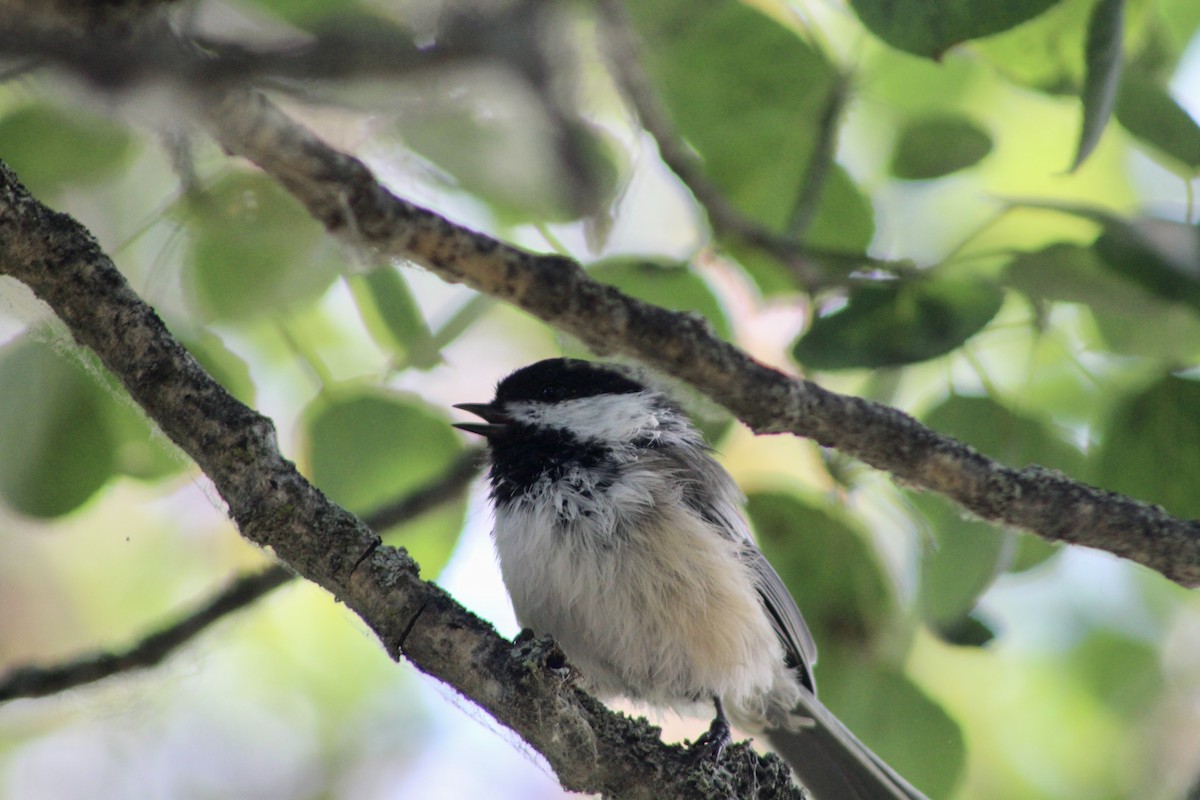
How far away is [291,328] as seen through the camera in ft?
4.29

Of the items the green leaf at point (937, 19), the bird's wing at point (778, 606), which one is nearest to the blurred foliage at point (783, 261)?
the green leaf at point (937, 19)

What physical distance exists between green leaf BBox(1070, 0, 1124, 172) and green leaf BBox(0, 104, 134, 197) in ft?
3.00

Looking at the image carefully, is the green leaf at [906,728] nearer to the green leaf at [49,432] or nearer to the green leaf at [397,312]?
the green leaf at [397,312]

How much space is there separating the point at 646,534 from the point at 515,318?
1.38ft

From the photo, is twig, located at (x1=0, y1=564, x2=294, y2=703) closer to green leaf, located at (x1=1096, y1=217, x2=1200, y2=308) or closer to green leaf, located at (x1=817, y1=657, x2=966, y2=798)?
green leaf, located at (x1=817, y1=657, x2=966, y2=798)

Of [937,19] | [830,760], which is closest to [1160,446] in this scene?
[937,19]

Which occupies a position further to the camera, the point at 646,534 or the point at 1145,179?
the point at 1145,179

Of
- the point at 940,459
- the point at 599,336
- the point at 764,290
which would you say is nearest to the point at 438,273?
the point at 599,336

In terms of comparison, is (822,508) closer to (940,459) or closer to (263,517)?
(940,459)

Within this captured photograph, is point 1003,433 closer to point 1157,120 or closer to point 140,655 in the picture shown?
point 1157,120

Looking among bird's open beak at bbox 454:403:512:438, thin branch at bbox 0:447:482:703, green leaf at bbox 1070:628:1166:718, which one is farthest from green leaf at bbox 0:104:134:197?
green leaf at bbox 1070:628:1166:718

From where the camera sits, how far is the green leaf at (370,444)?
125 cm

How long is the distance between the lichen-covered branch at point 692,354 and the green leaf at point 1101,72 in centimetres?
31

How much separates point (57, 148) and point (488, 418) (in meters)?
0.77
